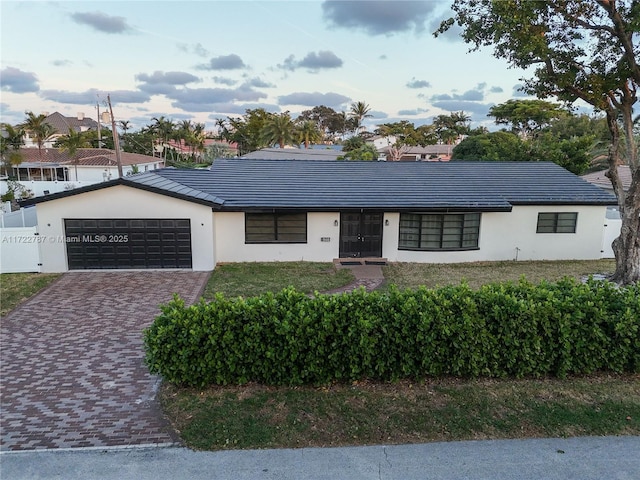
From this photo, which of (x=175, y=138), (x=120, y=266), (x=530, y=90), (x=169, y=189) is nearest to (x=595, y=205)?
(x=530, y=90)

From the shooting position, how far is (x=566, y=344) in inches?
257

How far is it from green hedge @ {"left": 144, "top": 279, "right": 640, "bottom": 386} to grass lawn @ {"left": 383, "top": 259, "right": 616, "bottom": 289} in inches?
246

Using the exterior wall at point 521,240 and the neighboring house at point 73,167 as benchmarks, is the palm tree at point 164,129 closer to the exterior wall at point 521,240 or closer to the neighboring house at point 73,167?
the neighboring house at point 73,167

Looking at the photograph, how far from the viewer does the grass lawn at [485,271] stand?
13.6m

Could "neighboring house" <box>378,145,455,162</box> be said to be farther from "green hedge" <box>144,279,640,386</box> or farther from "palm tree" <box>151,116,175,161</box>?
"green hedge" <box>144,279,640,386</box>

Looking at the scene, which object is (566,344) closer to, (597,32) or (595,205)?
(597,32)

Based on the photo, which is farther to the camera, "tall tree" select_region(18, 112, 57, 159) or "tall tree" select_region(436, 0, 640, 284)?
"tall tree" select_region(18, 112, 57, 159)

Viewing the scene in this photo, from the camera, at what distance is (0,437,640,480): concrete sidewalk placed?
481cm

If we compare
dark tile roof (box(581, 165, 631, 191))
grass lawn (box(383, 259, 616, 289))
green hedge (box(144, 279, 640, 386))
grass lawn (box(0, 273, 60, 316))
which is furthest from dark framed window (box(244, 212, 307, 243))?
dark tile roof (box(581, 165, 631, 191))

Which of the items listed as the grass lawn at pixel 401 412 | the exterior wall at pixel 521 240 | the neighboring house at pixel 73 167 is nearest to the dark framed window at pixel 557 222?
the exterior wall at pixel 521 240

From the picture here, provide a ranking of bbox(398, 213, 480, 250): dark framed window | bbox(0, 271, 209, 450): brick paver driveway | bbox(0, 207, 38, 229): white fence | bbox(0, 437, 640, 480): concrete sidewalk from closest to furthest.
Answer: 1. bbox(0, 437, 640, 480): concrete sidewalk
2. bbox(0, 271, 209, 450): brick paver driveway
3. bbox(398, 213, 480, 250): dark framed window
4. bbox(0, 207, 38, 229): white fence

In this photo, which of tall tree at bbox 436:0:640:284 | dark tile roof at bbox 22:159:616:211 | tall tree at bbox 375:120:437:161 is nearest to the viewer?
tall tree at bbox 436:0:640:284

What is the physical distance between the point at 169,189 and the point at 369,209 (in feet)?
21.7

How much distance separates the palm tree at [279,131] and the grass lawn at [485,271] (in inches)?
1881
